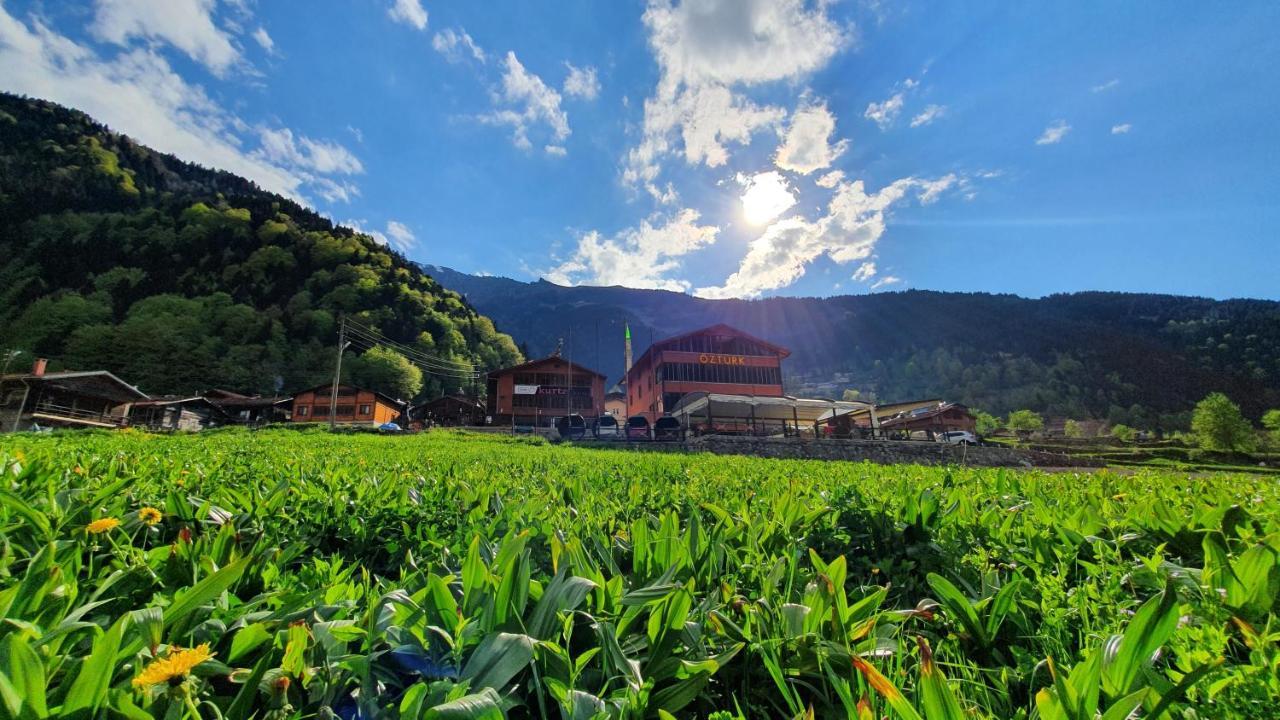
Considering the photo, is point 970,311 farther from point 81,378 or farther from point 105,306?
point 105,306

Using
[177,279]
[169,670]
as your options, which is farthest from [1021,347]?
[177,279]

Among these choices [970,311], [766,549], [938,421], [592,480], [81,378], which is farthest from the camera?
[970,311]

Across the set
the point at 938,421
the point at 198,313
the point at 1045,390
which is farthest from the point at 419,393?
the point at 1045,390

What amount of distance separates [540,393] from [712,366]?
1859 cm

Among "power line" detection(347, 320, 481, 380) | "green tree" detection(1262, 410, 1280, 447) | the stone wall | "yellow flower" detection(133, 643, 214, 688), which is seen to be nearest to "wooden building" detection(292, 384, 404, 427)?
"power line" detection(347, 320, 481, 380)

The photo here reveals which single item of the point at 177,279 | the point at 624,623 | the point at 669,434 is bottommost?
the point at 624,623

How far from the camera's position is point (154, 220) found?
67312 millimetres

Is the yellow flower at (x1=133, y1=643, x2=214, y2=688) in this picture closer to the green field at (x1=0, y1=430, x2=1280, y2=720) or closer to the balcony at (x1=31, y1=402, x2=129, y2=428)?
the green field at (x1=0, y1=430, x2=1280, y2=720)

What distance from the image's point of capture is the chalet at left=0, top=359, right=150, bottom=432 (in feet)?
95.1

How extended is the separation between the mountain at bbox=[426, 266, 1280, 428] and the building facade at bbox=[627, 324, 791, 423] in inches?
209

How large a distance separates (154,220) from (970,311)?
156 metres

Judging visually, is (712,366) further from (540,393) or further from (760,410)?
(540,393)

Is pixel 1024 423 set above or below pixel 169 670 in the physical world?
above

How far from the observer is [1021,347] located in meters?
100
